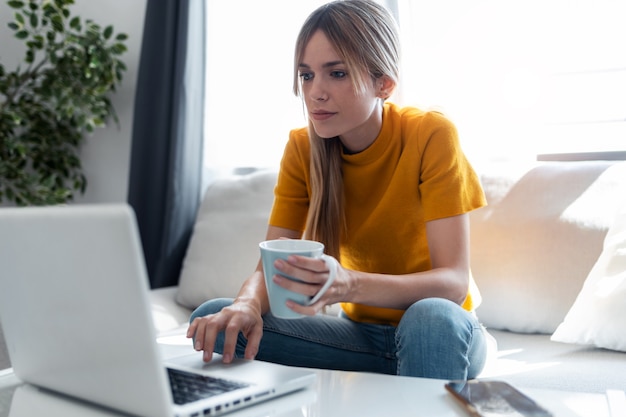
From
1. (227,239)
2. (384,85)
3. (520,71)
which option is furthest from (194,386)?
(520,71)

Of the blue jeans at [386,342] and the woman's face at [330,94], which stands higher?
the woman's face at [330,94]

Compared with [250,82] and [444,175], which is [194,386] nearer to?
[444,175]

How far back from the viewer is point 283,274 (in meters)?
1.01

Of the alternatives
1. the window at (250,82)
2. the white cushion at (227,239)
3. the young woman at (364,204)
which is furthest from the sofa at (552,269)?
the window at (250,82)

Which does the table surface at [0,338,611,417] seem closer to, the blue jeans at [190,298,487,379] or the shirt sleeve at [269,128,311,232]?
the blue jeans at [190,298,487,379]

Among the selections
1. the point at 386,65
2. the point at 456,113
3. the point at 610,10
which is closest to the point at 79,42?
the point at 456,113

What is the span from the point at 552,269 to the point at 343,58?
818mm

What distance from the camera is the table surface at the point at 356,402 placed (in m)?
0.91

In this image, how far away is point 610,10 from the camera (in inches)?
87.7

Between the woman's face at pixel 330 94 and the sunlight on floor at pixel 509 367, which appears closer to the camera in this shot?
the woman's face at pixel 330 94

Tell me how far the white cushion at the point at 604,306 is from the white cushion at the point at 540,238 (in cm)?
10

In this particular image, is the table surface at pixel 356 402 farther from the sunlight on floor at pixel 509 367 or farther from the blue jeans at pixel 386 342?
the sunlight on floor at pixel 509 367

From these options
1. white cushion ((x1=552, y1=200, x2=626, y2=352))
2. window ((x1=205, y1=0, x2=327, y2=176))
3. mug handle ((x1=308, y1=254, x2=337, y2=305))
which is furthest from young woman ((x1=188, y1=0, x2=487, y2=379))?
window ((x1=205, y1=0, x2=327, y2=176))

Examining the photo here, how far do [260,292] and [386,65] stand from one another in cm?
54
